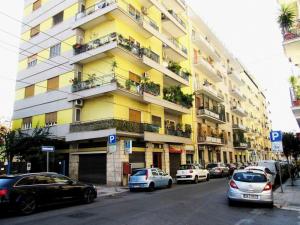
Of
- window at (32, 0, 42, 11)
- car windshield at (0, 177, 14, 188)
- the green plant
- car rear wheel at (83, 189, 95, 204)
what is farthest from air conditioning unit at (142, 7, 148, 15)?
car windshield at (0, 177, 14, 188)

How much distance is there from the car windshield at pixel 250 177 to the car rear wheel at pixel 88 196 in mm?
6534

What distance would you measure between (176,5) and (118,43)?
15.6 meters

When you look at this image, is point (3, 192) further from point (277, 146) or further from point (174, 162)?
point (174, 162)

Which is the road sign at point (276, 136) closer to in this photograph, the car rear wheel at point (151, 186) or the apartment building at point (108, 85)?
the car rear wheel at point (151, 186)

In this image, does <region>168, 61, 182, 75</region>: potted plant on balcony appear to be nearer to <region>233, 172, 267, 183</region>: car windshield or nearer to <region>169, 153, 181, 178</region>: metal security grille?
<region>169, 153, 181, 178</region>: metal security grille

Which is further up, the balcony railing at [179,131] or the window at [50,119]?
the window at [50,119]

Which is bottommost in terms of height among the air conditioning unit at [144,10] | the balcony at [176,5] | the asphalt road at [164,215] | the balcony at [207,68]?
the asphalt road at [164,215]

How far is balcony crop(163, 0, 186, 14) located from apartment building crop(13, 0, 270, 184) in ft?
0.54

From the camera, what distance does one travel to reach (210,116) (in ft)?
121

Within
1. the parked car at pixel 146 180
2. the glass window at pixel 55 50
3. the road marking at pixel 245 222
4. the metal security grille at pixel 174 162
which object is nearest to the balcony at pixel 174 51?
the glass window at pixel 55 50

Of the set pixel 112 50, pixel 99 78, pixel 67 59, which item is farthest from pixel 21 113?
pixel 112 50

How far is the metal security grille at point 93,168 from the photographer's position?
22641 mm

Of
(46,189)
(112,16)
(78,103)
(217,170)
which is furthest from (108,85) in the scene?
(217,170)

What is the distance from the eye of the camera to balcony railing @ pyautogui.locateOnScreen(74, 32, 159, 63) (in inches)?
902
